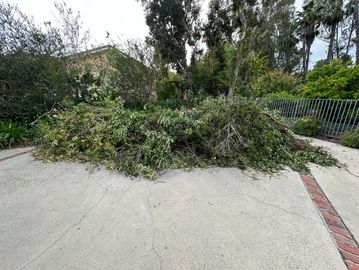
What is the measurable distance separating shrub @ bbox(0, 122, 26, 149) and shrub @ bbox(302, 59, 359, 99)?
33.7 ft

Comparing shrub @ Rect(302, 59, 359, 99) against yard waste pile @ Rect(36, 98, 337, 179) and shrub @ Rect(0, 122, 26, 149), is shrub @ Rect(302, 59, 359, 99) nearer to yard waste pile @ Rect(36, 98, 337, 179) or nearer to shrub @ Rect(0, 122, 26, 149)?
yard waste pile @ Rect(36, 98, 337, 179)

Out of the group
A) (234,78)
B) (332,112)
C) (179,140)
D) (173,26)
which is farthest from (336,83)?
(173,26)

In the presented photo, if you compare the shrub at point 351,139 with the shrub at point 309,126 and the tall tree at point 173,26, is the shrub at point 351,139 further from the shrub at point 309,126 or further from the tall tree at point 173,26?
the tall tree at point 173,26

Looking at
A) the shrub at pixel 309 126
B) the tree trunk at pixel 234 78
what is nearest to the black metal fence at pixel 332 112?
the shrub at pixel 309 126

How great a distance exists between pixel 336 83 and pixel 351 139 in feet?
8.85

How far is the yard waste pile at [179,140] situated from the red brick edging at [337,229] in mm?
828

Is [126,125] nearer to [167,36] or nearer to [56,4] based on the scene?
[56,4]

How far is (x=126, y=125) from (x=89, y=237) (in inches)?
96.1

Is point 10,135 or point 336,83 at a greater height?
point 336,83

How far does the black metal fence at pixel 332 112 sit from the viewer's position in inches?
232

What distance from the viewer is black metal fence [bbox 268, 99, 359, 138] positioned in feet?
19.3

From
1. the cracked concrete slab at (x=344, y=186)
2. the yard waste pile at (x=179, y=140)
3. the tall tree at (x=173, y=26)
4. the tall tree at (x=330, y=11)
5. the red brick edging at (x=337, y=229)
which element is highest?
the tall tree at (x=330, y=11)

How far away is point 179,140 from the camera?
3.85 meters

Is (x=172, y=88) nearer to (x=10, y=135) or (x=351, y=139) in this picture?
(x=10, y=135)
